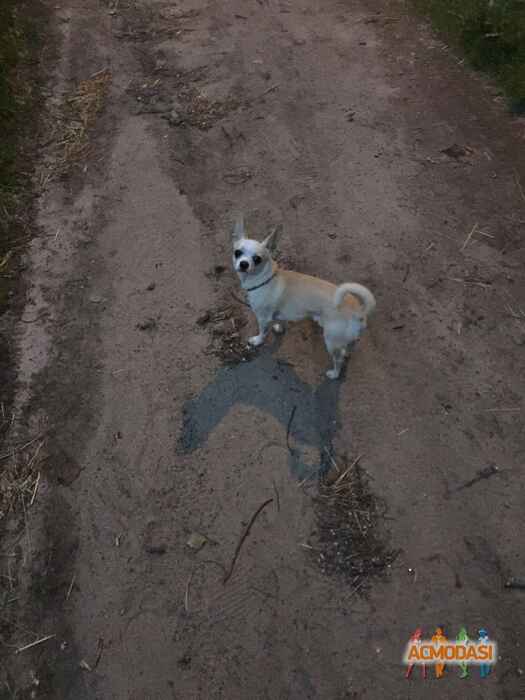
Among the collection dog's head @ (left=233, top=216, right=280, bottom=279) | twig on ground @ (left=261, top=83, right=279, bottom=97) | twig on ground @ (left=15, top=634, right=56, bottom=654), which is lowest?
twig on ground @ (left=15, top=634, right=56, bottom=654)

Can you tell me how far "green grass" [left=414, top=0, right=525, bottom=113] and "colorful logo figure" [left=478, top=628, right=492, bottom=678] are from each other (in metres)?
8.55

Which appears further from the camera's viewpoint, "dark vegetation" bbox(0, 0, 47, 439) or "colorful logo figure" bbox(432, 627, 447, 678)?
"dark vegetation" bbox(0, 0, 47, 439)

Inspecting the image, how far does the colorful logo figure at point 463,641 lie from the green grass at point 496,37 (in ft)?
28.2

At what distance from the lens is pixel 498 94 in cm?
942

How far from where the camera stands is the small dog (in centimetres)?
524

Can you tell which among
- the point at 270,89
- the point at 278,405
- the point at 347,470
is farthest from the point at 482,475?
the point at 270,89

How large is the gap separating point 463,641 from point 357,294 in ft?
10.7

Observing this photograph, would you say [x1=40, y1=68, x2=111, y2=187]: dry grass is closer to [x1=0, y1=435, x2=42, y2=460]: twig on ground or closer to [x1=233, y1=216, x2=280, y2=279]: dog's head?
[x1=0, y1=435, x2=42, y2=460]: twig on ground

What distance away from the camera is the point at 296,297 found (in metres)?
5.61

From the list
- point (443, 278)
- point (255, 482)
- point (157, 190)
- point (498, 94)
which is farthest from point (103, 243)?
point (498, 94)

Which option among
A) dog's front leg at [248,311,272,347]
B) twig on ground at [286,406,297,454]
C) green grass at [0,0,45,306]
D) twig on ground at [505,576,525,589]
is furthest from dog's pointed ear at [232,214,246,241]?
twig on ground at [505,576,525,589]

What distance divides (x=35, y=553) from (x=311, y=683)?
9.72 ft

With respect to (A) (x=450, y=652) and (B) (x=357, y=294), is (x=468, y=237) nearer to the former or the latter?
(B) (x=357, y=294)

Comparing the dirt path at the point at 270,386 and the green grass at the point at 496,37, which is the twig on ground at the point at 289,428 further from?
the green grass at the point at 496,37
